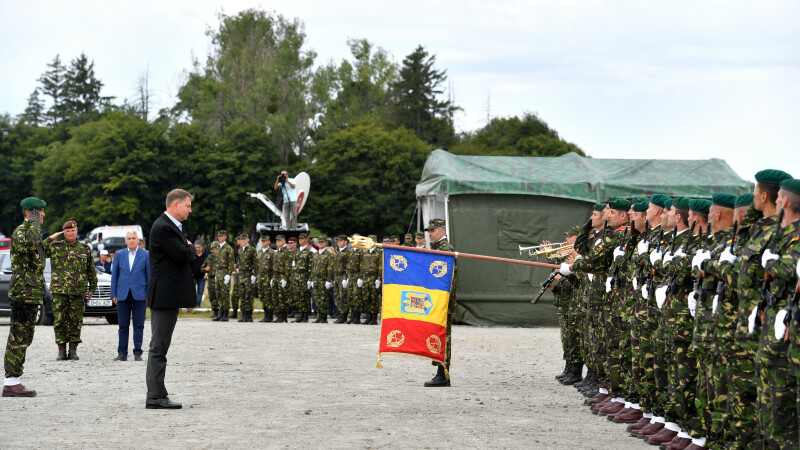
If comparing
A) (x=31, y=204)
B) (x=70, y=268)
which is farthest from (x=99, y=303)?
(x=31, y=204)

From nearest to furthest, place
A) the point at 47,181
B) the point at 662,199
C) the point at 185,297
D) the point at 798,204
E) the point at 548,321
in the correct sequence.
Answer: the point at 798,204 < the point at 662,199 < the point at 185,297 < the point at 548,321 < the point at 47,181

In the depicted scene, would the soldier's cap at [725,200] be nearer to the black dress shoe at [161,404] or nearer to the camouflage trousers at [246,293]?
the black dress shoe at [161,404]

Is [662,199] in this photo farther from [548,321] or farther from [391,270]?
[548,321]

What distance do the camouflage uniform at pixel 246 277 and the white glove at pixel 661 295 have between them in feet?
60.9

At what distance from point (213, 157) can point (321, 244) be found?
3576 cm

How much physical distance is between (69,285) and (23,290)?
12.3 feet

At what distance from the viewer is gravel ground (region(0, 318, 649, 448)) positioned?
8.50 metres

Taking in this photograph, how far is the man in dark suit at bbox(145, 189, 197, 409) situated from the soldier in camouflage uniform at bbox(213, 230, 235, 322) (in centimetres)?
1596

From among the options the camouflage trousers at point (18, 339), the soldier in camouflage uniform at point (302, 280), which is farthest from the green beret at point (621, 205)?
the soldier in camouflage uniform at point (302, 280)

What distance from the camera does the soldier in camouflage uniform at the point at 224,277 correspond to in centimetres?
2616

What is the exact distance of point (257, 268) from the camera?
26484mm

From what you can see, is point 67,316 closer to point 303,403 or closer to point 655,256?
point 303,403

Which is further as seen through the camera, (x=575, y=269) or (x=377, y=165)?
(x=377, y=165)

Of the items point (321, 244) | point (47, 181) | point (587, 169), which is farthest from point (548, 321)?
point (47, 181)
